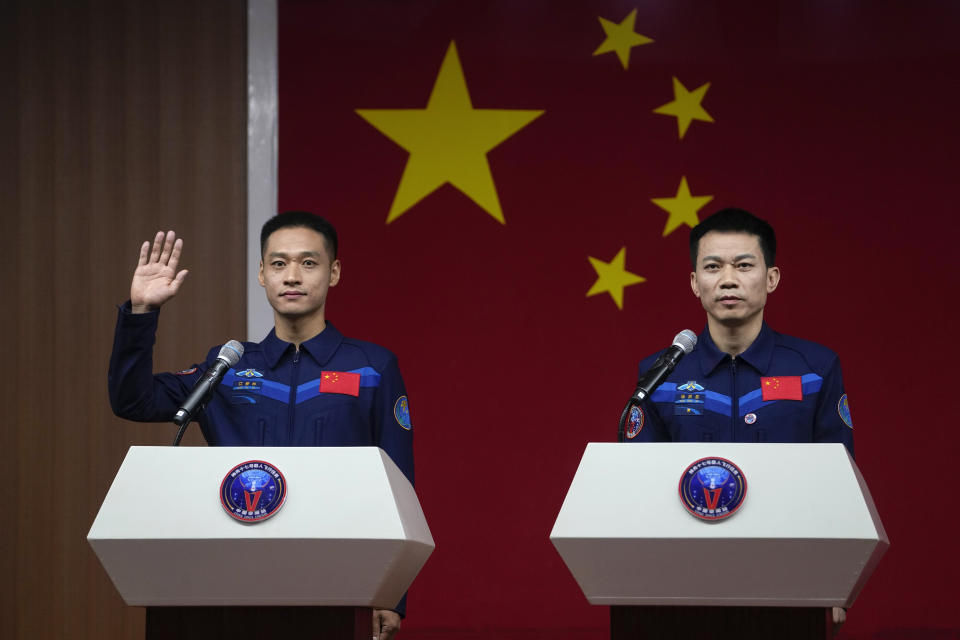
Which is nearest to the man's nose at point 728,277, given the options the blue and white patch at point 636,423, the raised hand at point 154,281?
the blue and white patch at point 636,423

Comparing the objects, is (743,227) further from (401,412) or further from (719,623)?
(719,623)

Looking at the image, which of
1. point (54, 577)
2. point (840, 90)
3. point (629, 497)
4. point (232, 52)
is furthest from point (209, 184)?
point (629, 497)

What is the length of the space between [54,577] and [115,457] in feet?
1.48

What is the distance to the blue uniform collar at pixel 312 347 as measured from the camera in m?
2.57

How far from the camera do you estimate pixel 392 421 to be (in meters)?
2.55

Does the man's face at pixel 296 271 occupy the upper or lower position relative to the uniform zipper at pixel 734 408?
upper

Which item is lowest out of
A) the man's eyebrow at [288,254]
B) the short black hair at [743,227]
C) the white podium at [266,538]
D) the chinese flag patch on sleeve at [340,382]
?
the white podium at [266,538]

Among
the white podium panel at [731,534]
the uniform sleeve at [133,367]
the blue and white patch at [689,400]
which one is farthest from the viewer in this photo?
the blue and white patch at [689,400]

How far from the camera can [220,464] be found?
1813 millimetres

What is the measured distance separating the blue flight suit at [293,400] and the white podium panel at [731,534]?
81 cm

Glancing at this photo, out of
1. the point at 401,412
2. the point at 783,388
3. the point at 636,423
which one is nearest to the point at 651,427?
the point at 636,423

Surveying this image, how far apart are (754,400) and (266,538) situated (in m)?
1.17

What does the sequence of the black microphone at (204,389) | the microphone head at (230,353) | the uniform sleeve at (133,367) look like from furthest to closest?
1. the uniform sleeve at (133,367)
2. the microphone head at (230,353)
3. the black microphone at (204,389)

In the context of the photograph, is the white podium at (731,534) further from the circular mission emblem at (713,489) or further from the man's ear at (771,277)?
the man's ear at (771,277)
